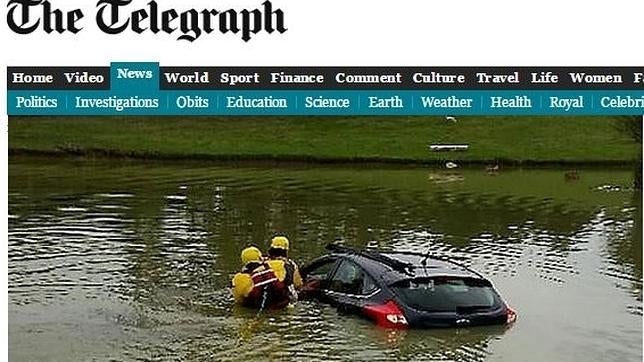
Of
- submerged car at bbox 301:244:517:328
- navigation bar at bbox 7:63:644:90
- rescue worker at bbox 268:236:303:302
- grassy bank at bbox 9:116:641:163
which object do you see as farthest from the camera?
grassy bank at bbox 9:116:641:163

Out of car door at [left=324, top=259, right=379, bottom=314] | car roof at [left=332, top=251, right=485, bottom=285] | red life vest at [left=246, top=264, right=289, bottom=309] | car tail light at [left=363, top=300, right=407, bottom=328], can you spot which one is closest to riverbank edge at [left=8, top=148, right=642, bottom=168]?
red life vest at [left=246, top=264, right=289, bottom=309]

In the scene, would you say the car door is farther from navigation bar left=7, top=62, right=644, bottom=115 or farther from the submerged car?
navigation bar left=7, top=62, right=644, bottom=115

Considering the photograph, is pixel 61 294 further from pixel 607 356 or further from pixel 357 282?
pixel 607 356

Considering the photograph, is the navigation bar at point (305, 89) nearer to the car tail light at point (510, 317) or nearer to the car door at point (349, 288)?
the car tail light at point (510, 317)

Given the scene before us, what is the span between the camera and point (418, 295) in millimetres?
8773

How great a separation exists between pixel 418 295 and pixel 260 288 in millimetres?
1637

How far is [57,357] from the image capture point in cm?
769

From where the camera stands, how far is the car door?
9273 mm

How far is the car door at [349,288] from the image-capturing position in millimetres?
9273

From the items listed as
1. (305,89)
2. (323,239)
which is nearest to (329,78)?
(305,89)

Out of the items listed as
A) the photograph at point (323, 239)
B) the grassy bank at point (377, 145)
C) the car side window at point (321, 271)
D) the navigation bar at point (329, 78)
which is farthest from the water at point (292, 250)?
the navigation bar at point (329, 78)

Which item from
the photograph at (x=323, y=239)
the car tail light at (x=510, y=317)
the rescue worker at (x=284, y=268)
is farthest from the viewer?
the rescue worker at (x=284, y=268)

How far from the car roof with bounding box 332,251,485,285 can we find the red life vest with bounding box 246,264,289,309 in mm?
757

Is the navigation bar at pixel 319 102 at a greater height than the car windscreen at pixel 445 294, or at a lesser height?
greater
